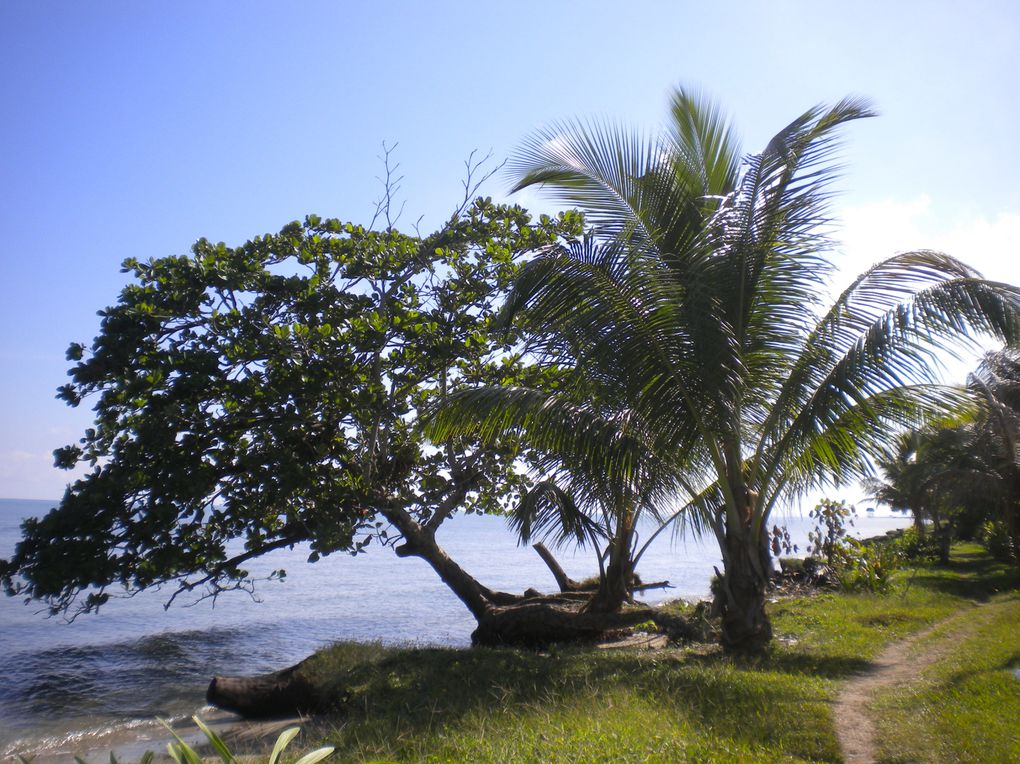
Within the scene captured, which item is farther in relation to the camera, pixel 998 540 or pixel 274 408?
pixel 998 540

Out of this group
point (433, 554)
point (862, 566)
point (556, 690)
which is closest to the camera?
point (556, 690)

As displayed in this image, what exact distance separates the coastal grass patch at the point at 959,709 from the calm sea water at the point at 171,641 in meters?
2.41

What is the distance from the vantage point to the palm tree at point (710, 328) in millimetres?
7652

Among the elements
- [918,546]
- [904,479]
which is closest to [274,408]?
[904,479]

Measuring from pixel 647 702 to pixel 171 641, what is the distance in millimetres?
13068

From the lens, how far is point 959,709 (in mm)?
5652

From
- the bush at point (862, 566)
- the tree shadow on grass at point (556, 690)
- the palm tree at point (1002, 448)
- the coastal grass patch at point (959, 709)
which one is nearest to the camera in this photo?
the coastal grass patch at point (959, 709)

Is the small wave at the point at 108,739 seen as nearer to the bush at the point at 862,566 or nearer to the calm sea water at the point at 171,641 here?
the calm sea water at the point at 171,641

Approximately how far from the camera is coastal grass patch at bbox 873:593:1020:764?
4766 millimetres

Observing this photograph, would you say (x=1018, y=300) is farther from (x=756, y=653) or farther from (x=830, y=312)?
(x=756, y=653)

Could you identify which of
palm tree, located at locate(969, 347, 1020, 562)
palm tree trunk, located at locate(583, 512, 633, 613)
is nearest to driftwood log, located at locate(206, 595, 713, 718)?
palm tree trunk, located at locate(583, 512, 633, 613)

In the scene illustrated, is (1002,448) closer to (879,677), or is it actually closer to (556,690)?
(879,677)

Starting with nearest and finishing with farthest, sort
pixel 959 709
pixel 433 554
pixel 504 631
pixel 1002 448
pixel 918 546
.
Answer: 1. pixel 959 709
2. pixel 504 631
3. pixel 433 554
4. pixel 1002 448
5. pixel 918 546

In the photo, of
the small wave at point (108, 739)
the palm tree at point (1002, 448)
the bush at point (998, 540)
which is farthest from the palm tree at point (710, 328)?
the bush at point (998, 540)
